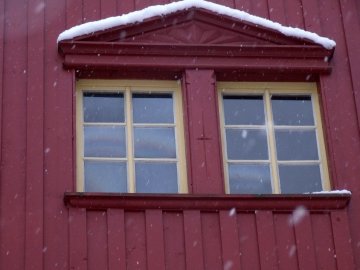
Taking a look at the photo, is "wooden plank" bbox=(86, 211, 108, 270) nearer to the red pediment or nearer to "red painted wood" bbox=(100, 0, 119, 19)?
the red pediment

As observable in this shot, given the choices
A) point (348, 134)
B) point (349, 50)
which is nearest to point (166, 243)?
point (348, 134)

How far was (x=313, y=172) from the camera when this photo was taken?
9148 mm

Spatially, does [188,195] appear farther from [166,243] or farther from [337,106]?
[337,106]

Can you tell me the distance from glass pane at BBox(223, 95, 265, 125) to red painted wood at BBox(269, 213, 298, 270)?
3.73 ft

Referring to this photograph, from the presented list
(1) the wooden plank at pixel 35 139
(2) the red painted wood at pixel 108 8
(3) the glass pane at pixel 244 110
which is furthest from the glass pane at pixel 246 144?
(1) the wooden plank at pixel 35 139

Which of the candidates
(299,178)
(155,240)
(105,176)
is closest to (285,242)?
(299,178)

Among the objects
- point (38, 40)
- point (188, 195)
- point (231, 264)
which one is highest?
point (38, 40)

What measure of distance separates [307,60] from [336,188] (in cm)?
127

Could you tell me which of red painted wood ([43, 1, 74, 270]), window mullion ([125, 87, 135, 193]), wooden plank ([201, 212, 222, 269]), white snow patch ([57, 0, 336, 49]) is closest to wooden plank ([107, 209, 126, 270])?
red painted wood ([43, 1, 74, 270])

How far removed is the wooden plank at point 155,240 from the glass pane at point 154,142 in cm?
76

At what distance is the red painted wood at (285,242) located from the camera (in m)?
8.34

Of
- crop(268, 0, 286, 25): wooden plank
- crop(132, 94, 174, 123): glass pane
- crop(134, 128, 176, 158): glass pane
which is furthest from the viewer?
crop(268, 0, 286, 25): wooden plank

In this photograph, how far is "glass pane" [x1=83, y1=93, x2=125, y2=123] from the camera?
925 centimetres

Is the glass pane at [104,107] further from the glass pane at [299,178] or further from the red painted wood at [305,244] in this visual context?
the red painted wood at [305,244]
